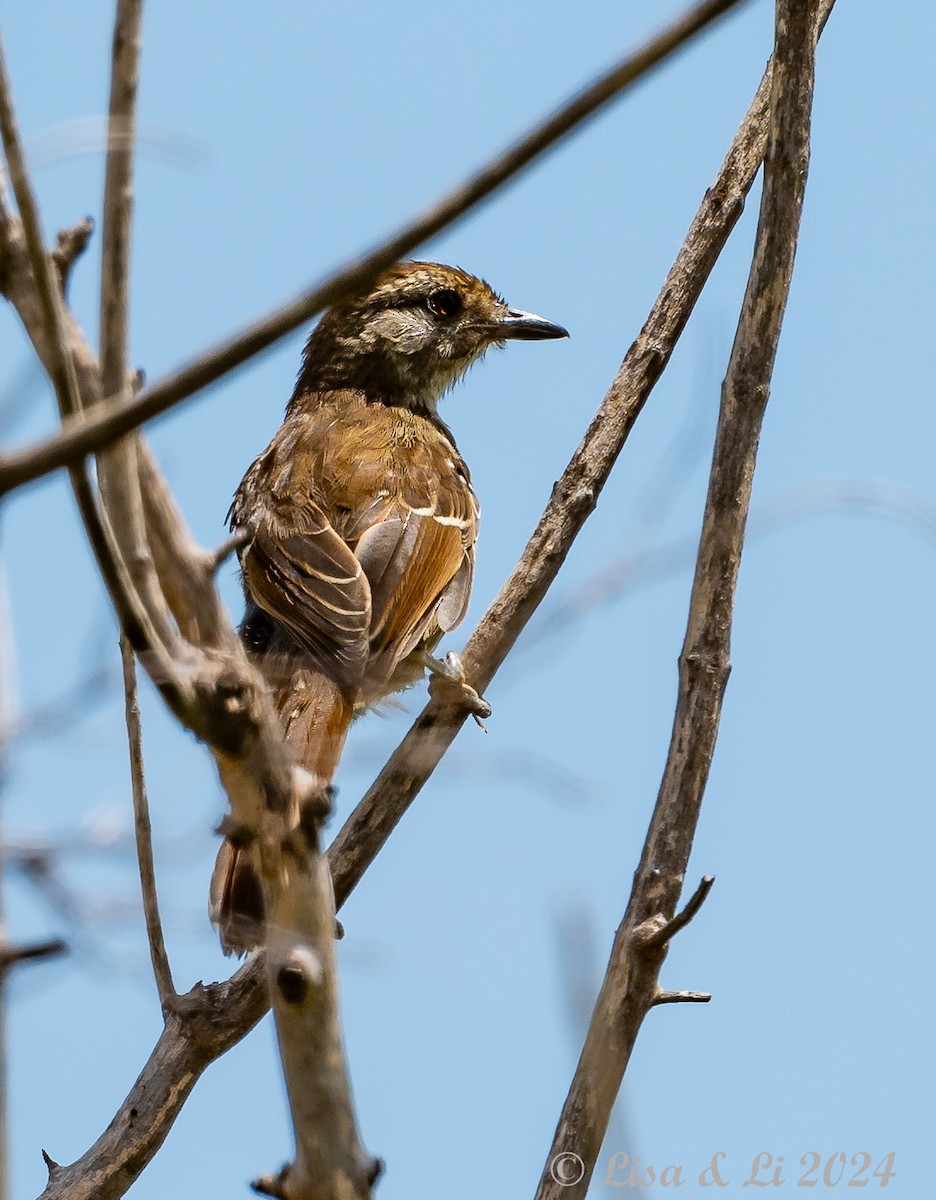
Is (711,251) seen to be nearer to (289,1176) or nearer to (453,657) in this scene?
(453,657)

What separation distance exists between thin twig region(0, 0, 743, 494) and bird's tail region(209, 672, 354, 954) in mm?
1802

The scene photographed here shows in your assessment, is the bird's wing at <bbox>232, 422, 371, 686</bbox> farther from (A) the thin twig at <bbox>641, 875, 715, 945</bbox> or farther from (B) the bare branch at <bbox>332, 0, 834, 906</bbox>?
(A) the thin twig at <bbox>641, 875, 715, 945</bbox>

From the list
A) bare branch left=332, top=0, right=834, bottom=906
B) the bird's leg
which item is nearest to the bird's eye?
the bird's leg

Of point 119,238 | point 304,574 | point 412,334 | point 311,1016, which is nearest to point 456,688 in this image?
point 304,574

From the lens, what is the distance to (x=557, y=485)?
3.96 m

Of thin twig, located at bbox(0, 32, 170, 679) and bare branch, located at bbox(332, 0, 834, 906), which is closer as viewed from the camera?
thin twig, located at bbox(0, 32, 170, 679)

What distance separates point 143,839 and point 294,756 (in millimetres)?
418

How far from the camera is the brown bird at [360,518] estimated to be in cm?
415

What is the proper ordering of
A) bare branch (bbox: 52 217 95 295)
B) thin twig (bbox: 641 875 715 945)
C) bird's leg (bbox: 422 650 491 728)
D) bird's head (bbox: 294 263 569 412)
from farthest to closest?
bird's head (bbox: 294 263 569 412)
bird's leg (bbox: 422 650 491 728)
thin twig (bbox: 641 875 715 945)
bare branch (bbox: 52 217 95 295)

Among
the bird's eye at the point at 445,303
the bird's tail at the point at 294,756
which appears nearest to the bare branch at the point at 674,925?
the bird's tail at the point at 294,756

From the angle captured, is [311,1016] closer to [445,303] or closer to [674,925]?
[674,925]

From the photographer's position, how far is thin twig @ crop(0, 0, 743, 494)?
144cm

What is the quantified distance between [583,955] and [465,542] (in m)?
2.79

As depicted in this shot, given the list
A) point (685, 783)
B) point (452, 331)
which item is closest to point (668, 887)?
point (685, 783)
